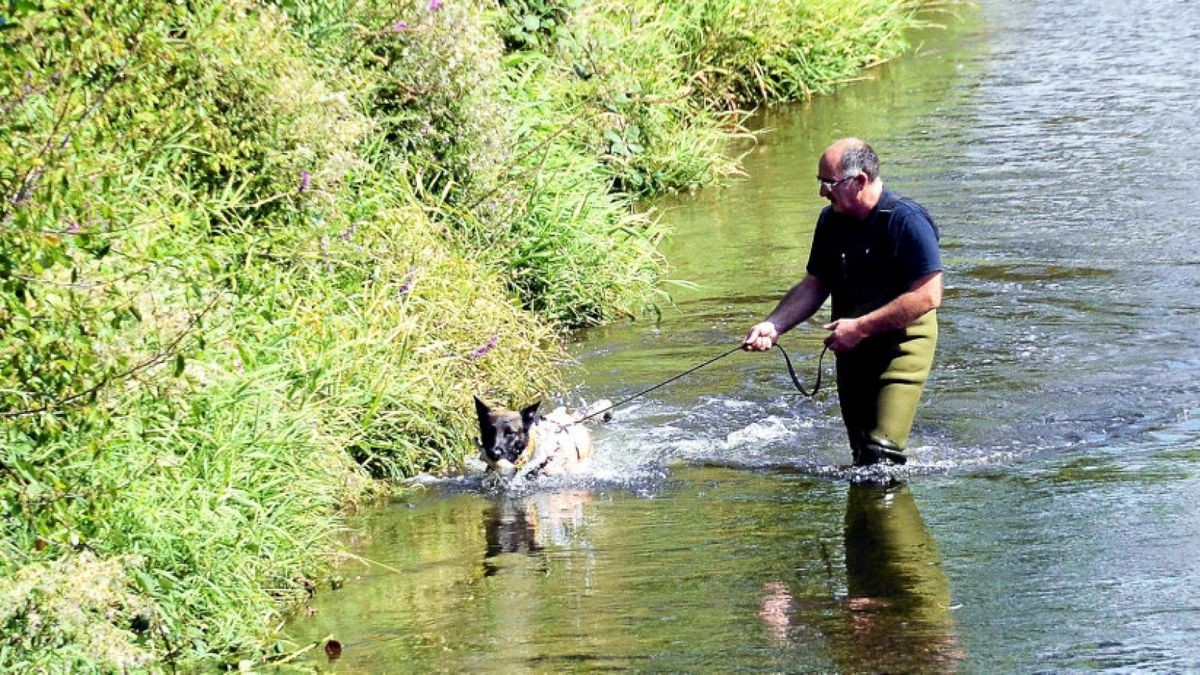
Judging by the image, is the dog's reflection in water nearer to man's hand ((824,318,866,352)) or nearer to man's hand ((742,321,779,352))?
man's hand ((742,321,779,352))

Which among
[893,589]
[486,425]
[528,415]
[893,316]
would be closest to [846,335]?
[893,316]

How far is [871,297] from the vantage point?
8000mm

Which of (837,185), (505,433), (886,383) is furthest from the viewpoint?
(505,433)

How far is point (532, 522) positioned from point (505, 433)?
50 cm

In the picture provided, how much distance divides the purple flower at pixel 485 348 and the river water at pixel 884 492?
2.36ft

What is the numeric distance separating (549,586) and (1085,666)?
7.31ft

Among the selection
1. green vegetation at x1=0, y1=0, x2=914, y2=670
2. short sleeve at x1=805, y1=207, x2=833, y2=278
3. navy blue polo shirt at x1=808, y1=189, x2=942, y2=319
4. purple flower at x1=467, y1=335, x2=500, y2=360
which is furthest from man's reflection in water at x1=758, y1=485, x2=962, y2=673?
purple flower at x1=467, y1=335, x2=500, y2=360

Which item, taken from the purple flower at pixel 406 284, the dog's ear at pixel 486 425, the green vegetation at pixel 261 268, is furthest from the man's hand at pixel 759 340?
the purple flower at pixel 406 284

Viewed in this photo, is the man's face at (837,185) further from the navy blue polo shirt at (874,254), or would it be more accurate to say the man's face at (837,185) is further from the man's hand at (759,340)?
the man's hand at (759,340)

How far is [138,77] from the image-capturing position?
809 cm

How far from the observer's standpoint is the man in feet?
25.5

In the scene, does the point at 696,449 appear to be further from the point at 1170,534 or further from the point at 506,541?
the point at 1170,534

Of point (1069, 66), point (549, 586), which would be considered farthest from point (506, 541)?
point (1069, 66)

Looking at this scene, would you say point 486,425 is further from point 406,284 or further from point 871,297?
point 871,297
